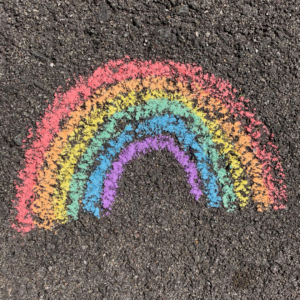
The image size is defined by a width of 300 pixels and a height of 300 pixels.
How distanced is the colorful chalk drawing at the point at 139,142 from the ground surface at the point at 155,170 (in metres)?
0.08

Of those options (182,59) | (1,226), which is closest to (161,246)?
(1,226)

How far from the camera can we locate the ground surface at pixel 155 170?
1.51 metres

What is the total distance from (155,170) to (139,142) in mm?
250

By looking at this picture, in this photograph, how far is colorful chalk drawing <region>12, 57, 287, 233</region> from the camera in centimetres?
155

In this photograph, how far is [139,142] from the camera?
5.22ft

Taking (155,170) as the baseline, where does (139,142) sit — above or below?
above

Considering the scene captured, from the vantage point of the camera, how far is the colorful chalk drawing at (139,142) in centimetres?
155

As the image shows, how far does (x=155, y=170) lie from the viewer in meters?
1.61

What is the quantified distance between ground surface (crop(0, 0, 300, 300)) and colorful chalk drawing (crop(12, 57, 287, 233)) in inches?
3.3

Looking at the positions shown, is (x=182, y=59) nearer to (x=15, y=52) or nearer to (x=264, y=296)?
(x=15, y=52)

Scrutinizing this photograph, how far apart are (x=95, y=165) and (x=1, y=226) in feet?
2.86

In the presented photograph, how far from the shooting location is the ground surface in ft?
4.96

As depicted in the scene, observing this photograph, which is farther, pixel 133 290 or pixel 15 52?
pixel 133 290

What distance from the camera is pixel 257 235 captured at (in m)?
1.64
